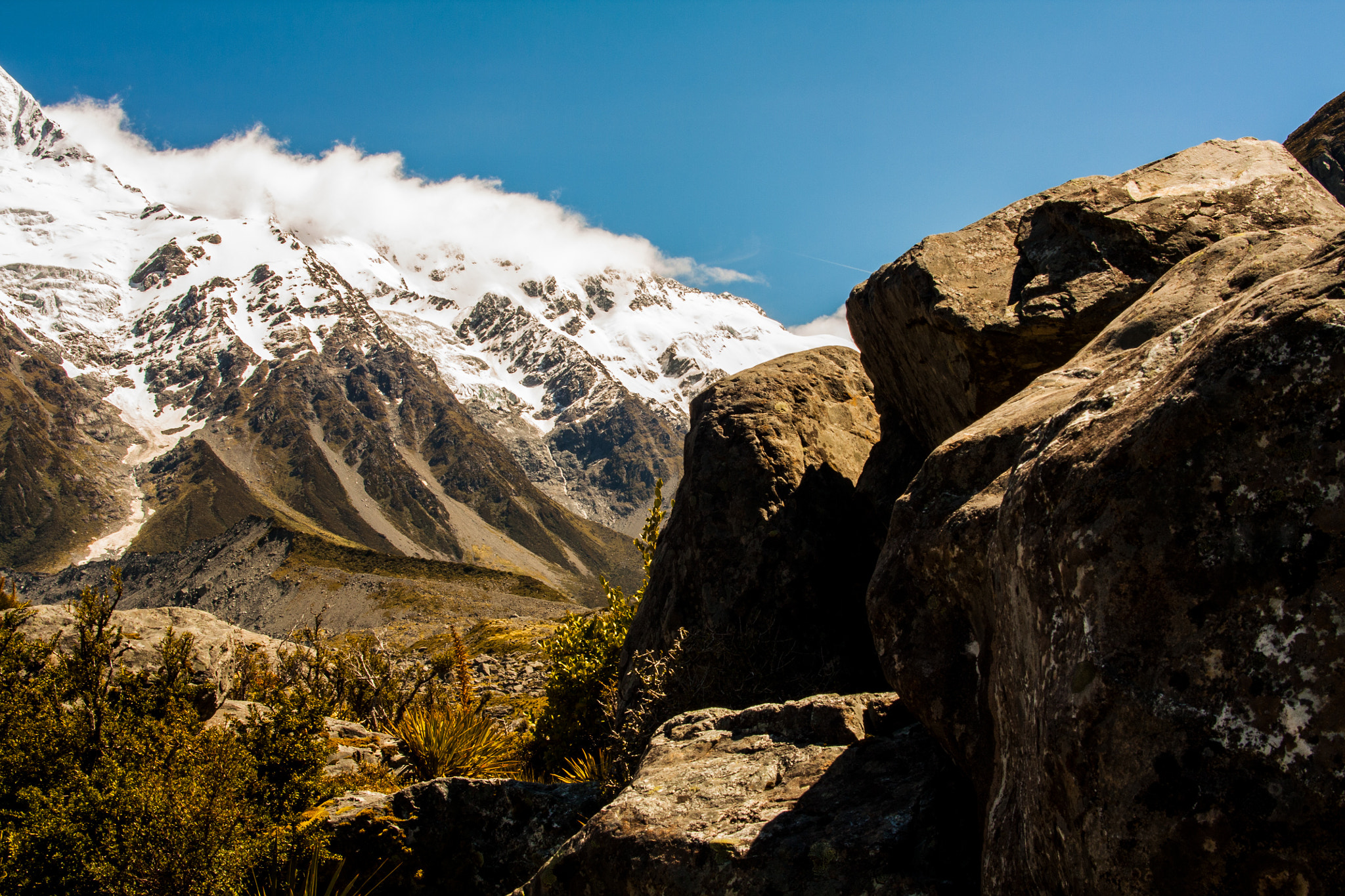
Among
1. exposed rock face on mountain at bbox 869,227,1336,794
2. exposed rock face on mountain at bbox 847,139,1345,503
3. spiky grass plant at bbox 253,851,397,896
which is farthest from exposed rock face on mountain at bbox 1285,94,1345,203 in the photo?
spiky grass plant at bbox 253,851,397,896

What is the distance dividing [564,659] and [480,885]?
5.02 metres

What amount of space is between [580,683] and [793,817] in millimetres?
7403

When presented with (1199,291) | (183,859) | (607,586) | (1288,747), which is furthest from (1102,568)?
(607,586)

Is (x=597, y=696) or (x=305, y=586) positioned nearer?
(x=597, y=696)

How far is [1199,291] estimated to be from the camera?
16.3 feet

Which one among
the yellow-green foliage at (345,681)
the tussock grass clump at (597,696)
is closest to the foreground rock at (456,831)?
the tussock grass clump at (597,696)

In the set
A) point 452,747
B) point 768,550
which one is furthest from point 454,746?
point 768,550

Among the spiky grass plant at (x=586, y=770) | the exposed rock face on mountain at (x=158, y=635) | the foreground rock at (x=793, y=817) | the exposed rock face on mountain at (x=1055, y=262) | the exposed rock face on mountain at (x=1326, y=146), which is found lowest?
the spiky grass plant at (x=586, y=770)

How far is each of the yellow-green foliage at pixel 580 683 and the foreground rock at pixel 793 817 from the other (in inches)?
185

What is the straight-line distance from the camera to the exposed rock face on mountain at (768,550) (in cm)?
880

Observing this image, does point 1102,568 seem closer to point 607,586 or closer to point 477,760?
point 477,760

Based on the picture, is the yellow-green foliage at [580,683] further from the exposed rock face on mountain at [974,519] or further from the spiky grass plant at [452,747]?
the exposed rock face on mountain at [974,519]

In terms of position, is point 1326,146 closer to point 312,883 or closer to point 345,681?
point 345,681

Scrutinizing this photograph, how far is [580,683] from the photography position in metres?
11.7
